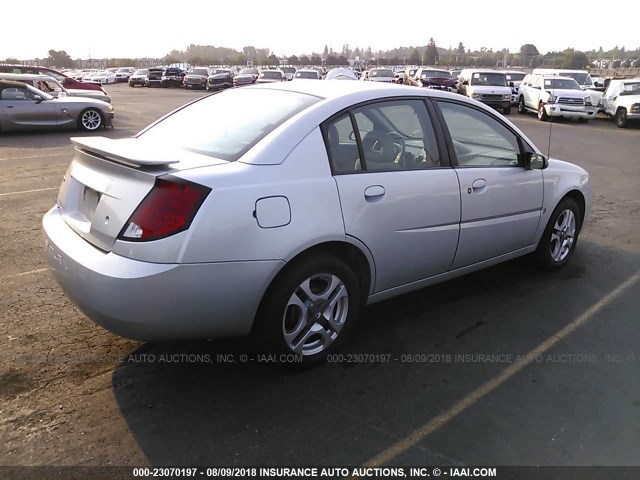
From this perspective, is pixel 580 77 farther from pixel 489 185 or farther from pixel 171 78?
pixel 171 78

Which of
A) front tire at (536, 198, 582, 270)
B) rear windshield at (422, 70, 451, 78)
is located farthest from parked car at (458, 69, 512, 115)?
front tire at (536, 198, 582, 270)

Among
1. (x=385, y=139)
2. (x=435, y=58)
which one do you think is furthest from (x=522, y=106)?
(x=435, y=58)

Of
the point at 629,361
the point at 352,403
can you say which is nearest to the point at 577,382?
the point at 629,361

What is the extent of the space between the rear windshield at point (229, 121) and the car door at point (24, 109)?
12.0 meters

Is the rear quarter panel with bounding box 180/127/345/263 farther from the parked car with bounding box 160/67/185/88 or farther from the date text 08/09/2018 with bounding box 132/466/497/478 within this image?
the parked car with bounding box 160/67/185/88

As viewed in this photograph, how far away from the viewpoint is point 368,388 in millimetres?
3193

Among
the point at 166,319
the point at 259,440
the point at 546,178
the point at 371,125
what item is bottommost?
the point at 259,440

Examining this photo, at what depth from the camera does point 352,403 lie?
3045 millimetres

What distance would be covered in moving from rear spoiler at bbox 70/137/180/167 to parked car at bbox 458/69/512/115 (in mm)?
21196

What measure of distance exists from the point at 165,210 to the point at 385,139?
1651 mm

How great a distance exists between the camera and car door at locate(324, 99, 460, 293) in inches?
132

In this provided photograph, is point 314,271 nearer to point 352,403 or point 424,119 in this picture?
point 352,403

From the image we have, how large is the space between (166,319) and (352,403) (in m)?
1.12

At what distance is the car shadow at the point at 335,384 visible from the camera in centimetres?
270
